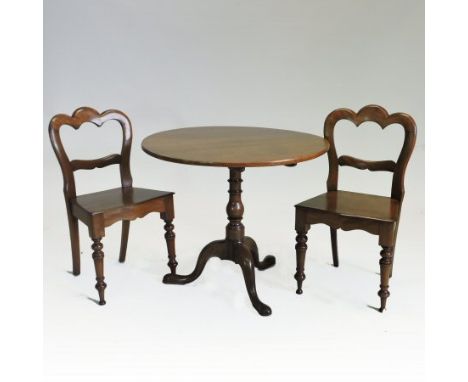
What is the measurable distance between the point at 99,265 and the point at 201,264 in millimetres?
646

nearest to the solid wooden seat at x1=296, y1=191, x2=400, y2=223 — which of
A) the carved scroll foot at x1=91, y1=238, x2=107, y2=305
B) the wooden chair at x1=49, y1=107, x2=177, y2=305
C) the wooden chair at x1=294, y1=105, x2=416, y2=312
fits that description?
the wooden chair at x1=294, y1=105, x2=416, y2=312

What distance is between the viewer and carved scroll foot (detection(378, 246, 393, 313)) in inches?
112

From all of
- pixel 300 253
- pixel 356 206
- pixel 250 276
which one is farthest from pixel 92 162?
pixel 356 206

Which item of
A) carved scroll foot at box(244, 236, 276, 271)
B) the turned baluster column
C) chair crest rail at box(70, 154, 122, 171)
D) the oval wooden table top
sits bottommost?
carved scroll foot at box(244, 236, 276, 271)

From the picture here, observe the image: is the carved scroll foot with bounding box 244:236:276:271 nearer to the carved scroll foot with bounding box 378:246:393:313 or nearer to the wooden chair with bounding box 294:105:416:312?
the wooden chair with bounding box 294:105:416:312

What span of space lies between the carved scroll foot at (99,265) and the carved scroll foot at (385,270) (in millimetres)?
1565

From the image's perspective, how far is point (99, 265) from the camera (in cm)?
299

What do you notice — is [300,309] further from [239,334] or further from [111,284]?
[111,284]

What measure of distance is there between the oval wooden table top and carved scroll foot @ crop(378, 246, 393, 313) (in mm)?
645

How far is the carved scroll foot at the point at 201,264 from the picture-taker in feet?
10.8

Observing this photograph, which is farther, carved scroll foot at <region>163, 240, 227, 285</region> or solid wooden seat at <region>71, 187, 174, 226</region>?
carved scroll foot at <region>163, 240, 227, 285</region>

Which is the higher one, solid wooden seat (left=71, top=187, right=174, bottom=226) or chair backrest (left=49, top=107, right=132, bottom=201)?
chair backrest (left=49, top=107, right=132, bottom=201)

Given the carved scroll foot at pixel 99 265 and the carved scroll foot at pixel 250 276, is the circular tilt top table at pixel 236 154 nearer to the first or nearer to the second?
the carved scroll foot at pixel 250 276

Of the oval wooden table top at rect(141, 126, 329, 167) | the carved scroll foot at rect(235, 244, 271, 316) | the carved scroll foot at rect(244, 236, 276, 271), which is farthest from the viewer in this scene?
the carved scroll foot at rect(244, 236, 276, 271)
